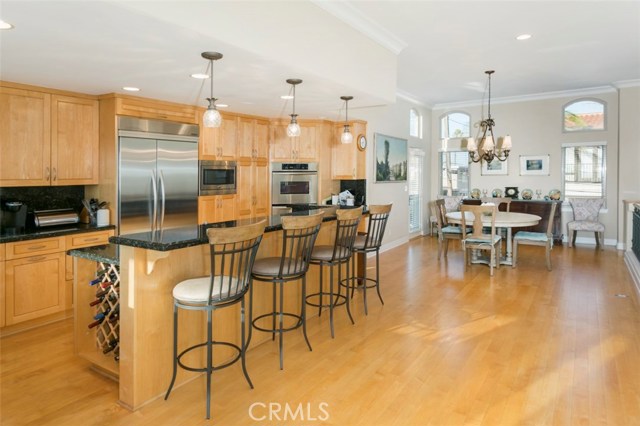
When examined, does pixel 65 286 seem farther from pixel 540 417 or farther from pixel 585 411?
pixel 585 411

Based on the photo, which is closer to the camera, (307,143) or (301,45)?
(301,45)

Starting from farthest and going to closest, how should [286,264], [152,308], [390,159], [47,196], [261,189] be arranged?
[390,159]
[261,189]
[47,196]
[286,264]
[152,308]

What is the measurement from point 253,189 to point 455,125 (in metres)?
5.59

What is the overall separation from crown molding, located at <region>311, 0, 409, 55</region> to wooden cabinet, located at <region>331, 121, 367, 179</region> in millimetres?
1711

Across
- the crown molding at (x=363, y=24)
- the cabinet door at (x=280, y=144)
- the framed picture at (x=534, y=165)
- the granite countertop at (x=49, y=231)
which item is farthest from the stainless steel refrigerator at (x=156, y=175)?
the framed picture at (x=534, y=165)

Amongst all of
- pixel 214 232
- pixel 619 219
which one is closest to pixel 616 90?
pixel 619 219

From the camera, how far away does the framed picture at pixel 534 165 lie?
8531mm

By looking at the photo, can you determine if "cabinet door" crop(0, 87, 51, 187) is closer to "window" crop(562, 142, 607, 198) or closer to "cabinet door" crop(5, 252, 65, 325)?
"cabinet door" crop(5, 252, 65, 325)

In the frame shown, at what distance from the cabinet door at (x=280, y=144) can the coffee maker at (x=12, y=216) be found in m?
3.26

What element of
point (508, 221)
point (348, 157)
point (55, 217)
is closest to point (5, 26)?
point (55, 217)

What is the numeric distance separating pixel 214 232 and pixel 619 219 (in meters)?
8.20

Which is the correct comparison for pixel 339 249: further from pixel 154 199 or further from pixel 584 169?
pixel 584 169

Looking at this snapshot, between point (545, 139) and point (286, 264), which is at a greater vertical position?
point (545, 139)

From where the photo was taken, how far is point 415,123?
9.11 m
